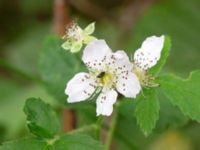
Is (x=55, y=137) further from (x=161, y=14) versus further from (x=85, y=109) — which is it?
(x=161, y=14)

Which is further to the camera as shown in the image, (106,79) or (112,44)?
(112,44)

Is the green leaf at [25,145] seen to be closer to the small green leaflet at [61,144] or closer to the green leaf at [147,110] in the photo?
the small green leaflet at [61,144]

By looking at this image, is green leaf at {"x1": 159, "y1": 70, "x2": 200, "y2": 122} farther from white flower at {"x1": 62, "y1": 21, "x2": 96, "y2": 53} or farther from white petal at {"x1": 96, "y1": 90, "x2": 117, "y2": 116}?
white flower at {"x1": 62, "y1": 21, "x2": 96, "y2": 53}

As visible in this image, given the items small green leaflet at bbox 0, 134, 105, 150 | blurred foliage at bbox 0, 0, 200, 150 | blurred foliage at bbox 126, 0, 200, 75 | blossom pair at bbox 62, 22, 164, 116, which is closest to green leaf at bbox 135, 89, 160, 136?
blossom pair at bbox 62, 22, 164, 116

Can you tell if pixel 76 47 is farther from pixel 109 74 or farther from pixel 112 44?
pixel 112 44

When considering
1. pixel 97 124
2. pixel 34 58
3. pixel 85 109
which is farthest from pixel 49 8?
pixel 97 124

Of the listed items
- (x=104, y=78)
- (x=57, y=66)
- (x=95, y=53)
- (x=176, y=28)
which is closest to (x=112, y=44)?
(x=176, y=28)
